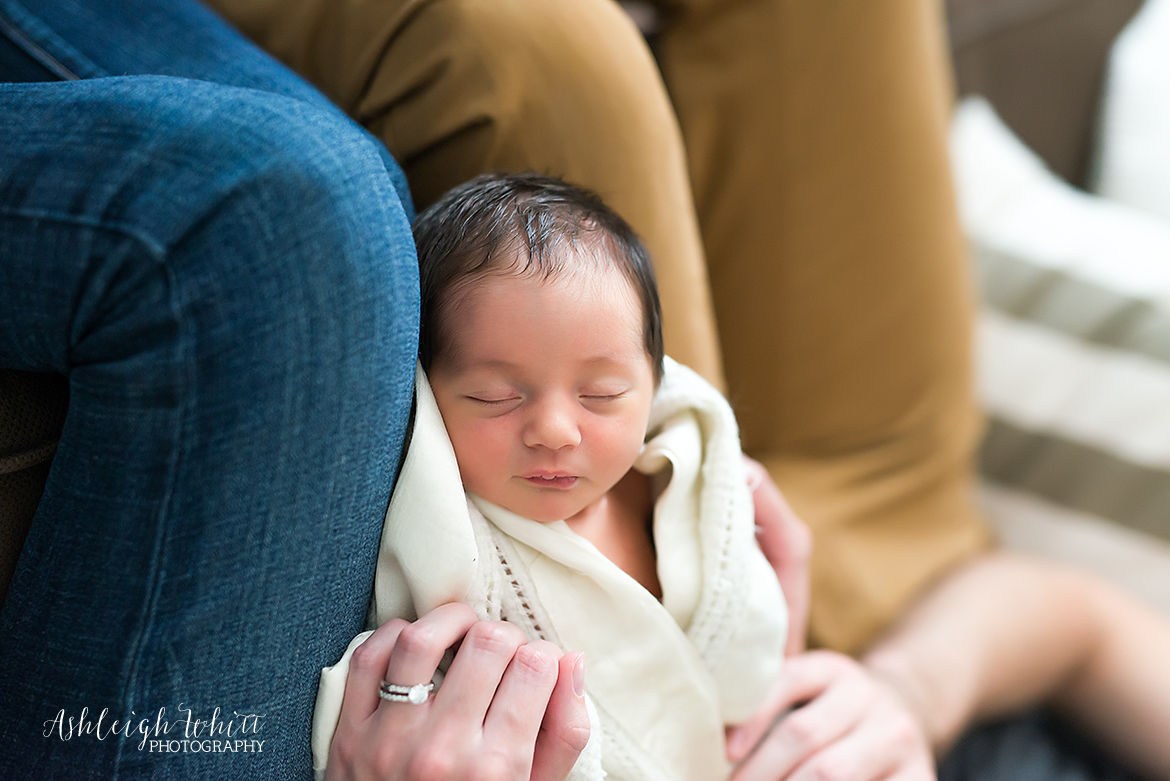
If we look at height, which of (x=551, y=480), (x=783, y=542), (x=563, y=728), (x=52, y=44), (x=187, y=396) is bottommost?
(x=783, y=542)

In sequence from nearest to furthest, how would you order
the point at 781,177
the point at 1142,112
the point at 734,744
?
1. the point at 734,744
2. the point at 781,177
3. the point at 1142,112

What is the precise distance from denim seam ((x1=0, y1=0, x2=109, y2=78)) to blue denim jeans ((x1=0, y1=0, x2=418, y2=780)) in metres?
0.11

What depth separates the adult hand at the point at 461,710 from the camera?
22.1 inches

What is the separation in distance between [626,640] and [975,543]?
2.67ft

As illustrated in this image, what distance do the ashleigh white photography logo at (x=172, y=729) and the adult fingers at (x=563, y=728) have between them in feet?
0.60

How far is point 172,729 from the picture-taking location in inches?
20.4

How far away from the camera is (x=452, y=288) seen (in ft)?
2.05

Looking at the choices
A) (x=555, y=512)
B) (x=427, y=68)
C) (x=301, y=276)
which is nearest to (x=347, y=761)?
(x=555, y=512)

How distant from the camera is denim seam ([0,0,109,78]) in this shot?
24.3 inches

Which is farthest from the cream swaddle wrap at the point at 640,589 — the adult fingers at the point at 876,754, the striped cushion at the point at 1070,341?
the striped cushion at the point at 1070,341

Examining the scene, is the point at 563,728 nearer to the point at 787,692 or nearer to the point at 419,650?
the point at 419,650

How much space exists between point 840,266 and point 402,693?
2.44 ft

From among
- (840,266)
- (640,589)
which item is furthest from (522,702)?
(840,266)

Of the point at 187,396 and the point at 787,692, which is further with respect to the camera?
the point at 787,692
